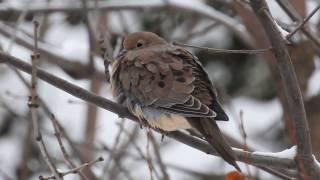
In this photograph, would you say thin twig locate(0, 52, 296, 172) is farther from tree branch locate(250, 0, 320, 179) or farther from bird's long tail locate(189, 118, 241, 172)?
tree branch locate(250, 0, 320, 179)

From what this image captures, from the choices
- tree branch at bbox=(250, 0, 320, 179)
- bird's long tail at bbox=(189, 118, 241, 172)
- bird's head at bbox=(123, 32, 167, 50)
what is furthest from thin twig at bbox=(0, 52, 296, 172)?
bird's head at bbox=(123, 32, 167, 50)

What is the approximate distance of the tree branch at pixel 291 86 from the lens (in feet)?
8.13

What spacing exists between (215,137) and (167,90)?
1.79ft

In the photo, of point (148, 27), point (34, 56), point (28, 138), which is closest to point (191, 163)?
point (148, 27)

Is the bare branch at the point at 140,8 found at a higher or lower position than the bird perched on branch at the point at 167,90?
higher

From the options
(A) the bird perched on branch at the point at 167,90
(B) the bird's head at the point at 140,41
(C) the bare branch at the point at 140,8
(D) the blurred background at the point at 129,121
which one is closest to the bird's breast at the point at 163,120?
(A) the bird perched on branch at the point at 167,90

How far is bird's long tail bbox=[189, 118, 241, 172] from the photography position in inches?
117

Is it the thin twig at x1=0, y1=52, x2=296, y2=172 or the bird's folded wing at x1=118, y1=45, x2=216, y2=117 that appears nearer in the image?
the thin twig at x1=0, y1=52, x2=296, y2=172

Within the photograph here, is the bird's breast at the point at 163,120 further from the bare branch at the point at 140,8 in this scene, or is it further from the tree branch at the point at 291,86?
the bare branch at the point at 140,8

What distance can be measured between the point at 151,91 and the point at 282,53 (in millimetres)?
1212

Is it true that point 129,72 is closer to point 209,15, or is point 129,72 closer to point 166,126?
point 166,126

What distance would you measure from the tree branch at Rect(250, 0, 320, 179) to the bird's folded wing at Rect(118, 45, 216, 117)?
0.74 metres

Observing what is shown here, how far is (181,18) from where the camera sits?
6.89 meters

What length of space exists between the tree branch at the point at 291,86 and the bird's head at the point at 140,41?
Answer: 1.66 m
